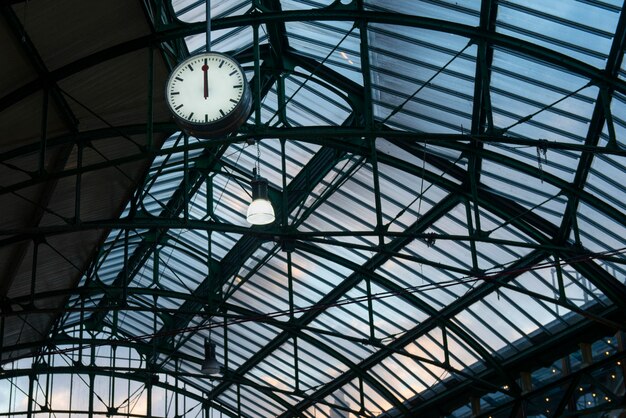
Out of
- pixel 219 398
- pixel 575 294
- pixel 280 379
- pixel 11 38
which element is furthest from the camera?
pixel 219 398

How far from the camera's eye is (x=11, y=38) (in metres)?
15.0

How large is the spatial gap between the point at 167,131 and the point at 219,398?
72.1 feet

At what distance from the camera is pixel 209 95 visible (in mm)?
12430

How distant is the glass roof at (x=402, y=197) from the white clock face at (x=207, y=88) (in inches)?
147

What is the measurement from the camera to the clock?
40.3 feet

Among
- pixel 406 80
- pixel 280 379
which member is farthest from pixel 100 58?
pixel 280 379

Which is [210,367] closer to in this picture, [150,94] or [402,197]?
[402,197]

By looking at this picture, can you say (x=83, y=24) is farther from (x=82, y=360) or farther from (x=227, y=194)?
(x=82, y=360)

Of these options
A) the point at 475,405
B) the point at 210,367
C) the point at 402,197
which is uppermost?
the point at 402,197

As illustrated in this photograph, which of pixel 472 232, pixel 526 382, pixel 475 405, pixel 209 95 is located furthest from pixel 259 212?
pixel 475 405

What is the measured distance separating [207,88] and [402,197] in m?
13.6

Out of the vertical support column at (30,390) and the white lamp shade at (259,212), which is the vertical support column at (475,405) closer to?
the white lamp shade at (259,212)

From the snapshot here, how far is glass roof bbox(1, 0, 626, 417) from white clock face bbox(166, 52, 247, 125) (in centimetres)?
372

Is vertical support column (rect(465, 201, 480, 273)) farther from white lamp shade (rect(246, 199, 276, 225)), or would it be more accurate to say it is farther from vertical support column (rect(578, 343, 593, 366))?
vertical support column (rect(578, 343, 593, 366))
